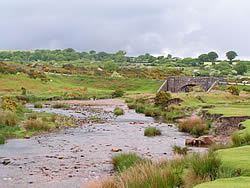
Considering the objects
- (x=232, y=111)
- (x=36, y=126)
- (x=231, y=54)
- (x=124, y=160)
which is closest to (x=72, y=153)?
(x=124, y=160)

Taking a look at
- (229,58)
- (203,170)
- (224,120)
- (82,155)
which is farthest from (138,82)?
(229,58)

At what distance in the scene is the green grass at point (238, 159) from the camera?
24.7 ft

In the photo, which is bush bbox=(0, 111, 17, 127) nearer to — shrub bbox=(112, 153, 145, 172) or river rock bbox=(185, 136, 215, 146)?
shrub bbox=(112, 153, 145, 172)

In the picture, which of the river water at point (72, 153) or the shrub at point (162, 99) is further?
the shrub at point (162, 99)

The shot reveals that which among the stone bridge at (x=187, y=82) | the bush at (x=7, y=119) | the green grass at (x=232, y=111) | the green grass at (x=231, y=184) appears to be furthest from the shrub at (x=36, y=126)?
the stone bridge at (x=187, y=82)

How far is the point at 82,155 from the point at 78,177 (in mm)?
3396

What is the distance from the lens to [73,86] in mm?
76188

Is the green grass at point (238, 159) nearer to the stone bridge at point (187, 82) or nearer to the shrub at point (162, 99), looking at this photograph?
the shrub at point (162, 99)

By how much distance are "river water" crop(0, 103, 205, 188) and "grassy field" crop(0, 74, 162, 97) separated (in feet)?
131

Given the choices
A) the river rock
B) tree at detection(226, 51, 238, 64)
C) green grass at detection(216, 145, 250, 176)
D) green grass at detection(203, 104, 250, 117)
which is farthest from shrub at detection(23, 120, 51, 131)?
tree at detection(226, 51, 238, 64)

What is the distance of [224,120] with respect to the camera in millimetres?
20938

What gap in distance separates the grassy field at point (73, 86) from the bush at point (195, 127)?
40.6 meters

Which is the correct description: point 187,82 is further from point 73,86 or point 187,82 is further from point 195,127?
point 195,127

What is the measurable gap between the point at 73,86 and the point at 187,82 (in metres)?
30.6
